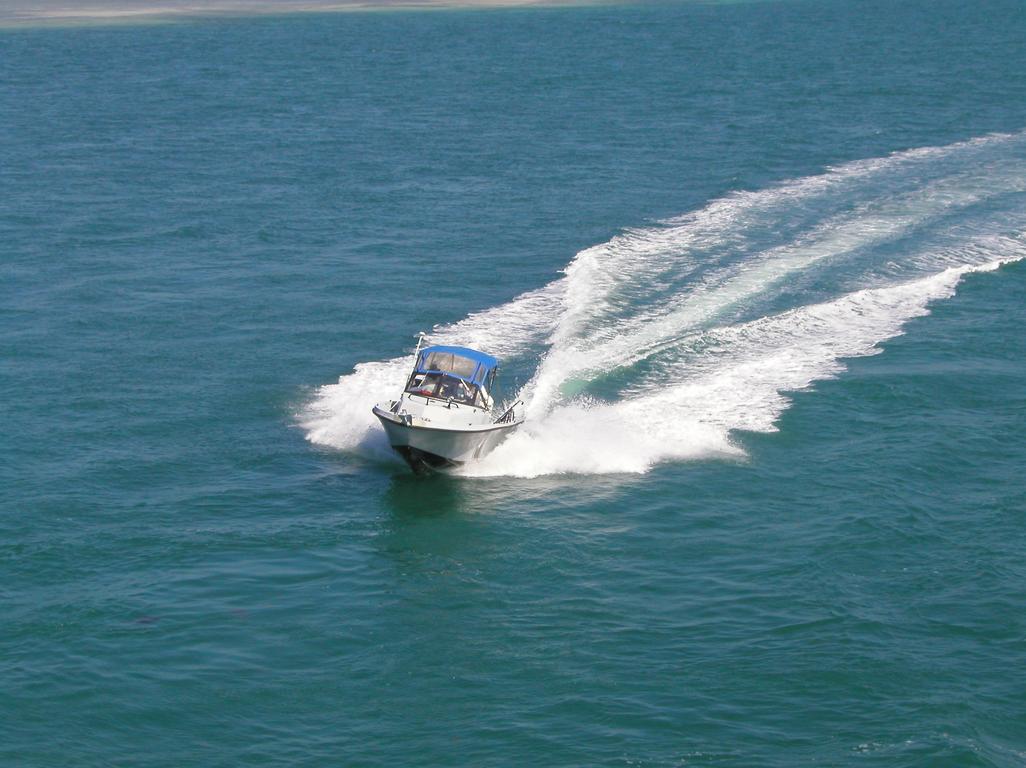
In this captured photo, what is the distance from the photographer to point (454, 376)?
45750 millimetres

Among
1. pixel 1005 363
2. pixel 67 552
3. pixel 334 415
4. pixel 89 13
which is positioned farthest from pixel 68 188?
pixel 89 13

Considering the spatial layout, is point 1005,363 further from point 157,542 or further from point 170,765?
point 170,765

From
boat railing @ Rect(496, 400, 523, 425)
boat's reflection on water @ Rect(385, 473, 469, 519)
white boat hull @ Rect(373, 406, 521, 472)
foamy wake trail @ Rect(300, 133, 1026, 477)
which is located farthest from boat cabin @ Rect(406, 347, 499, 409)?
boat's reflection on water @ Rect(385, 473, 469, 519)

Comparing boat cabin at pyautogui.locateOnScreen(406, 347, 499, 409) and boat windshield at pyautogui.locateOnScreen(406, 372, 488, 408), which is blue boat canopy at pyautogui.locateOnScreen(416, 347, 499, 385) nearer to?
boat cabin at pyautogui.locateOnScreen(406, 347, 499, 409)

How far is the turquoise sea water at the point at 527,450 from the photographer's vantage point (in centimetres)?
3200

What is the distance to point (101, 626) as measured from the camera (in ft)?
115

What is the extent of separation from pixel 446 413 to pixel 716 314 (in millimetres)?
16033

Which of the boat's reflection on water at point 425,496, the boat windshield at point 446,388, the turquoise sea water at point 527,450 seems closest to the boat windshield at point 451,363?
the boat windshield at point 446,388

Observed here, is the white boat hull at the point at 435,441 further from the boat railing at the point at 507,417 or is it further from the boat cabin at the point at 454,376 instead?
the boat cabin at the point at 454,376

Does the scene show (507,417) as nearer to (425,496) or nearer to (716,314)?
(425,496)

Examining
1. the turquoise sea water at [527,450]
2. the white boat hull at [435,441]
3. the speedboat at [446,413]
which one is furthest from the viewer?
the speedboat at [446,413]

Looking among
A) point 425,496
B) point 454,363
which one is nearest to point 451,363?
point 454,363

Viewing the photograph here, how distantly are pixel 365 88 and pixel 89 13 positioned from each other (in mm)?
97132

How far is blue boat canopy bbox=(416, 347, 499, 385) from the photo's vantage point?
46219mm
